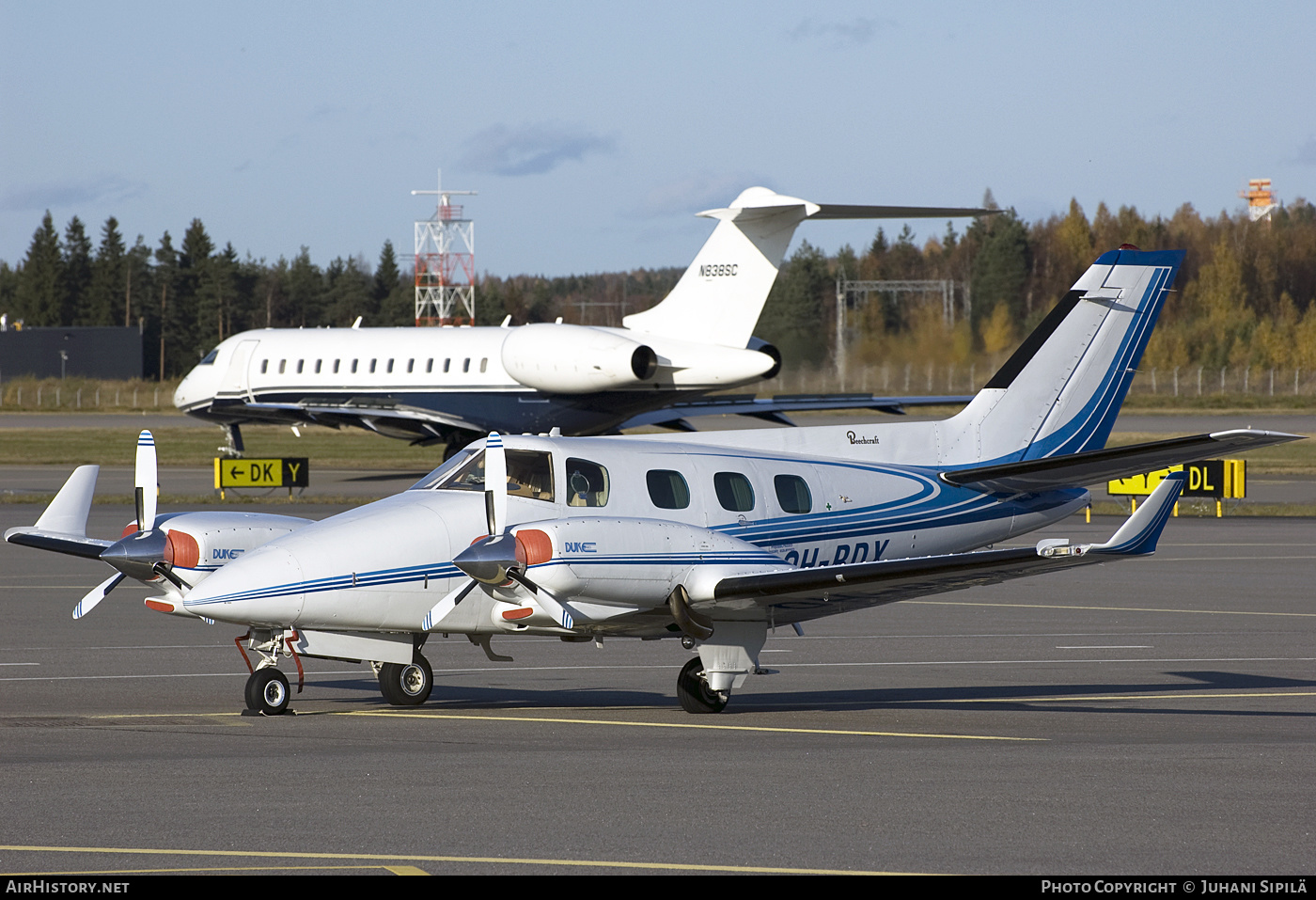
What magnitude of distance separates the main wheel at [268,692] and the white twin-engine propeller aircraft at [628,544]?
2 cm

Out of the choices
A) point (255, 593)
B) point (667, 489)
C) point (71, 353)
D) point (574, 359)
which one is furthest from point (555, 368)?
point (71, 353)

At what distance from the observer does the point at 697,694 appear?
41.3ft

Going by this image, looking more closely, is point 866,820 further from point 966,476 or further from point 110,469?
point 110,469

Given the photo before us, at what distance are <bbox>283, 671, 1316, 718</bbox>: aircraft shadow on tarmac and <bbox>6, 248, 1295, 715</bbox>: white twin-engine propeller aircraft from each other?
0.67 meters

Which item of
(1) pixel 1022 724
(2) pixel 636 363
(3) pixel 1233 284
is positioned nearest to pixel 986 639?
(1) pixel 1022 724

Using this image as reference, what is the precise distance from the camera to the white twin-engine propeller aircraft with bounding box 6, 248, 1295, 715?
11703 mm

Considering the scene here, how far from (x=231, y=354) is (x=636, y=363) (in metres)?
14.1

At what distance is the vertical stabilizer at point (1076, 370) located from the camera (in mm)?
15750

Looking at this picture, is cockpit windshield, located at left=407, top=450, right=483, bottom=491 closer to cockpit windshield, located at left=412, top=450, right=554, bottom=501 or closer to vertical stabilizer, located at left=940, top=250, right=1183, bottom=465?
cockpit windshield, located at left=412, top=450, right=554, bottom=501

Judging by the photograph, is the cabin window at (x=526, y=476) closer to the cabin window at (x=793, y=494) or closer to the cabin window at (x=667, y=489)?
the cabin window at (x=667, y=489)

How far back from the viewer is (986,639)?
17.5 meters

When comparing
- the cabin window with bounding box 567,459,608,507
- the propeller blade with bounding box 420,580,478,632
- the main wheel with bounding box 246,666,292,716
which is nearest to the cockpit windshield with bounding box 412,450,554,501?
the cabin window with bounding box 567,459,608,507

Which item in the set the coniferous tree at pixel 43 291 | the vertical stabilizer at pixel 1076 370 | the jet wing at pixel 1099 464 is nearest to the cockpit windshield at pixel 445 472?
the jet wing at pixel 1099 464

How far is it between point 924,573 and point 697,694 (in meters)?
2.20
